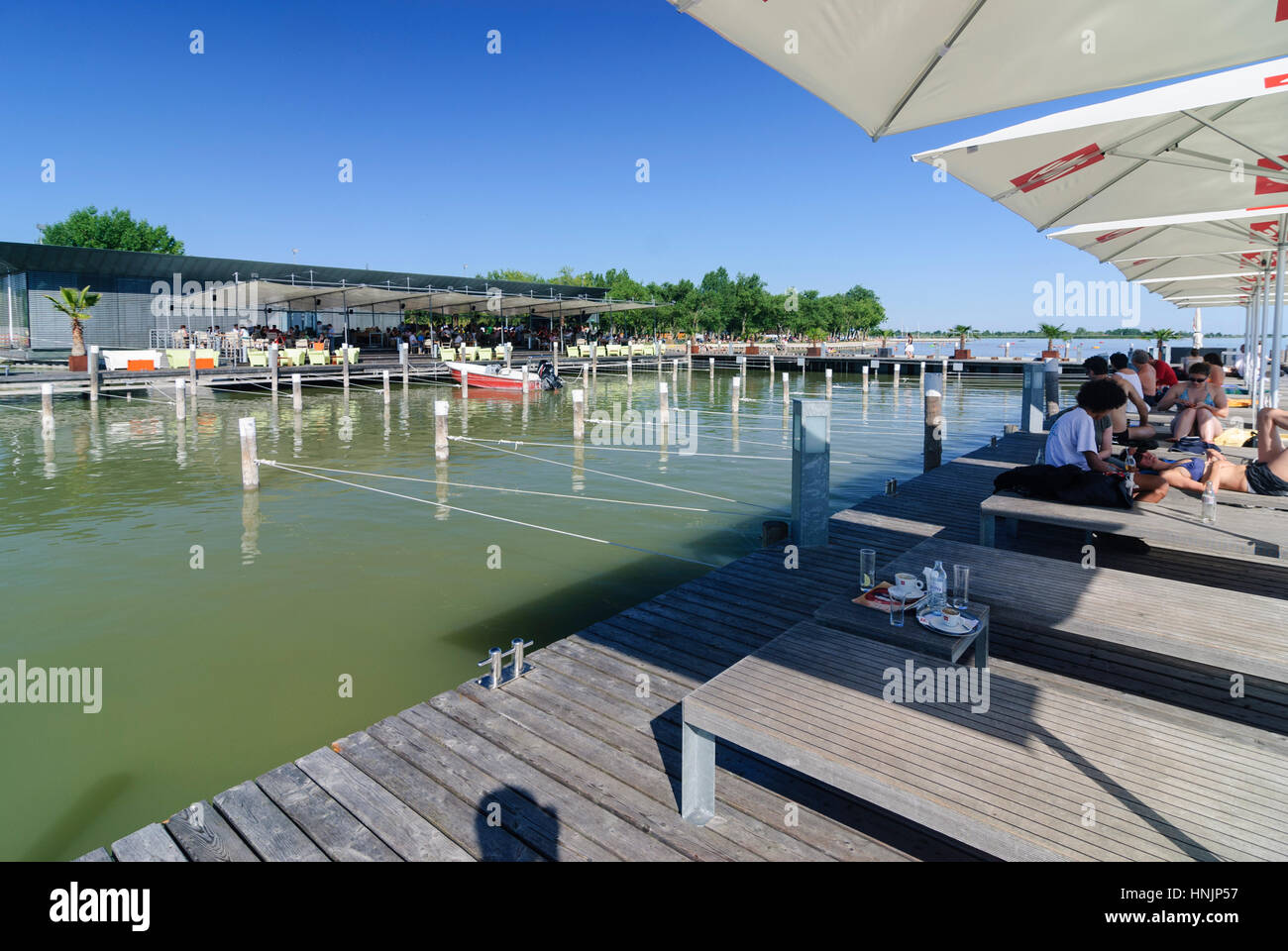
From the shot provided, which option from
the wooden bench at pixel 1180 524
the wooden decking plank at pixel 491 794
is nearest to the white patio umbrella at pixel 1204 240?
the wooden bench at pixel 1180 524

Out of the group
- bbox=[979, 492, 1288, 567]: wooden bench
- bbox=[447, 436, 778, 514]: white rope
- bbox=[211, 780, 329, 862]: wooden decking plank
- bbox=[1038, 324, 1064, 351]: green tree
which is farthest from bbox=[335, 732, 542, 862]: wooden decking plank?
bbox=[1038, 324, 1064, 351]: green tree

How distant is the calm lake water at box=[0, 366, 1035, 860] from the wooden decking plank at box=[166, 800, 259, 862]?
69.4 inches

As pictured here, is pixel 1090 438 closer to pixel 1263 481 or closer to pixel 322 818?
pixel 1263 481

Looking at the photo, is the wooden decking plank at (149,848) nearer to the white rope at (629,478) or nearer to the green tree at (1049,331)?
the white rope at (629,478)

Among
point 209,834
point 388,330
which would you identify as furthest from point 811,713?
point 388,330

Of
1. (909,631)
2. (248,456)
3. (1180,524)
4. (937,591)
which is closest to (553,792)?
(909,631)

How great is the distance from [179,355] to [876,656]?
3203 centimetres

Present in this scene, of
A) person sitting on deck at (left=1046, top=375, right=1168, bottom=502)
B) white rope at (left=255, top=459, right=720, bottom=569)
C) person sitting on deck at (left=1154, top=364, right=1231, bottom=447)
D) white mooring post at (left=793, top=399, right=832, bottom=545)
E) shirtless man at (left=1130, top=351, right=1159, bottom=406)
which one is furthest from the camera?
shirtless man at (left=1130, top=351, right=1159, bottom=406)

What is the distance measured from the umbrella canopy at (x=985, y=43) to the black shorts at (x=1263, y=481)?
367cm

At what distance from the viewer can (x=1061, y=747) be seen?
2834mm

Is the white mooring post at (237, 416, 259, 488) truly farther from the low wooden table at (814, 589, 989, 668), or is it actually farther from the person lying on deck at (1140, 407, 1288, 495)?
the person lying on deck at (1140, 407, 1288, 495)

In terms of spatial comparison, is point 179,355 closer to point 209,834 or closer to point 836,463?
point 836,463

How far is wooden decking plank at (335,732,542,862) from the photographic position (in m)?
3.23

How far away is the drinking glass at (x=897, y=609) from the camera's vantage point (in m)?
3.87
